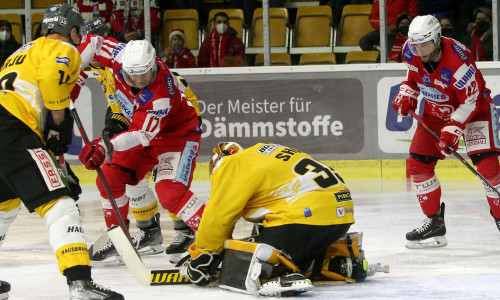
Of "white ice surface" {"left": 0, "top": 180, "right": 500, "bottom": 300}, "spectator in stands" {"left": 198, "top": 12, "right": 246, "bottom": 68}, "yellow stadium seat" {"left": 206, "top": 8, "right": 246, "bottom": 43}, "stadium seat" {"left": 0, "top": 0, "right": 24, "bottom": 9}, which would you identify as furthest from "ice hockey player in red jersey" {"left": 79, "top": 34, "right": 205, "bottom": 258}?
"stadium seat" {"left": 0, "top": 0, "right": 24, "bottom": 9}

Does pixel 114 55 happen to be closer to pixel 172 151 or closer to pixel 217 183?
pixel 172 151

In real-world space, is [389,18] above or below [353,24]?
above

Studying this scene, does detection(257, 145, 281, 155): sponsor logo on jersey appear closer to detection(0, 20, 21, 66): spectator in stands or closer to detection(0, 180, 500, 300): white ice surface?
detection(0, 180, 500, 300): white ice surface

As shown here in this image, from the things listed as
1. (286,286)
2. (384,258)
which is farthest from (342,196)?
(384,258)

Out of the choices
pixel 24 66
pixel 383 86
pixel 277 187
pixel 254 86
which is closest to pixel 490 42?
pixel 383 86

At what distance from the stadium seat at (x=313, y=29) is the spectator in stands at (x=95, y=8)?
6.17 ft

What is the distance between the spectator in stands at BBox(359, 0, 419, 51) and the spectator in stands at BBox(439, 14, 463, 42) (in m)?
0.36

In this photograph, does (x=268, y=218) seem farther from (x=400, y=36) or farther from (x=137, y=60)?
(x=400, y=36)

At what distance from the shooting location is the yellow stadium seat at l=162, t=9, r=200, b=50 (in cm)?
965

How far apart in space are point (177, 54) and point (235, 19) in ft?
2.89

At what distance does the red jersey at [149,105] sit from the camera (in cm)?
496

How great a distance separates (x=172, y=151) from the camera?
17.0 feet

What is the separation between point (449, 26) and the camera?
8.66 meters

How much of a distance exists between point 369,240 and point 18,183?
2452 mm
